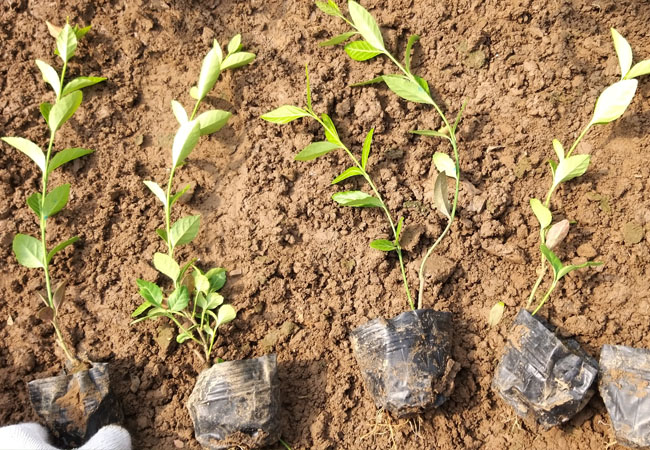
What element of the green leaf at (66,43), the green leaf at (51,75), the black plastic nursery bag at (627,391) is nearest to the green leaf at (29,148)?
the green leaf at (51,75)

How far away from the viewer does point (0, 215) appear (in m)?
1.94

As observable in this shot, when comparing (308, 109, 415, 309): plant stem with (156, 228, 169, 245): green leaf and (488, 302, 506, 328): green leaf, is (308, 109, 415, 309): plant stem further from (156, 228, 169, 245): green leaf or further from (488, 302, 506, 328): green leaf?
(156, 228, 169, 245): green leaf

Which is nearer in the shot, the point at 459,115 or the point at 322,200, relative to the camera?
the point at 459,115

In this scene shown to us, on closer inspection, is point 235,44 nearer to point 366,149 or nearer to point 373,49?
point 373,49

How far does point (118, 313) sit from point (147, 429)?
39 centimetres

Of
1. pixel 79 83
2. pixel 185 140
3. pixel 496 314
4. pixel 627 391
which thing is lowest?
pixel 627 391

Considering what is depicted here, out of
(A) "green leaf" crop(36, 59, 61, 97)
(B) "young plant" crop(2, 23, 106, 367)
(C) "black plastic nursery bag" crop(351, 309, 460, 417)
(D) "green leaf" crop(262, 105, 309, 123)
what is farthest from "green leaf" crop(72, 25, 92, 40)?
(C) "black plastic nursery bag" crop(351, 309, 460, 417)

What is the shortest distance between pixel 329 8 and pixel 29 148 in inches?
44.5

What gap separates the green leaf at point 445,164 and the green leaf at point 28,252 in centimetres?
133

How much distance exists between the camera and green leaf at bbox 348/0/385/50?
1957mm

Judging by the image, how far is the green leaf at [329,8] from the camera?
6.54 feet

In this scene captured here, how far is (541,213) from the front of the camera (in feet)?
5.93

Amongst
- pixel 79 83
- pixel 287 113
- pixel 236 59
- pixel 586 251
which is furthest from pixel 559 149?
pixel 79 83

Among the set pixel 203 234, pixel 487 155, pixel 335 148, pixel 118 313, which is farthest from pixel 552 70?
pixel 118 313
